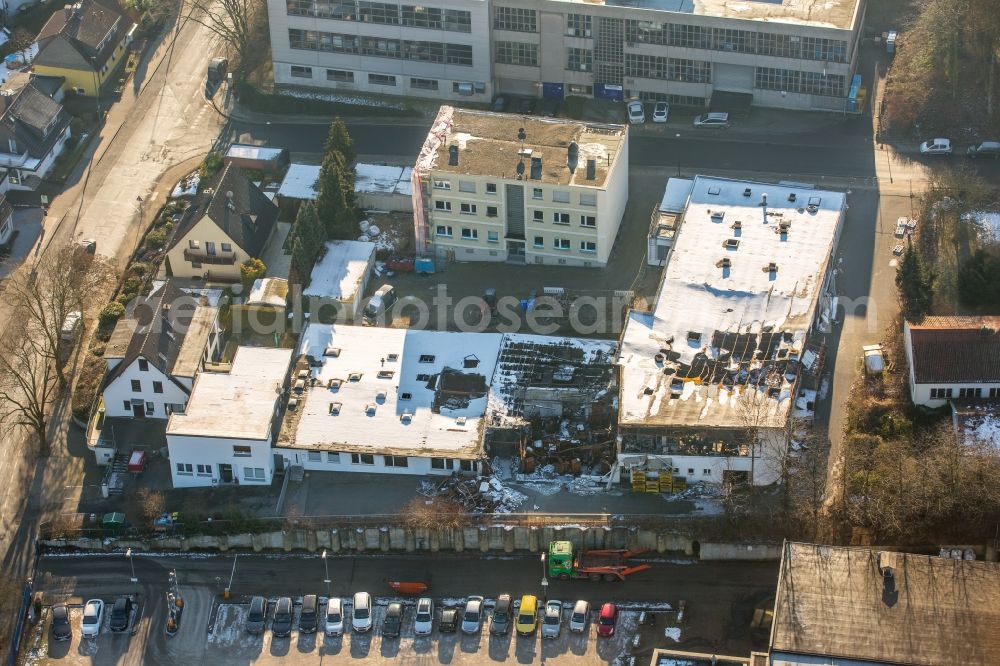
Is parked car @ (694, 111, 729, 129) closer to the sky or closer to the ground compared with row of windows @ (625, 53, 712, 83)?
closer to the ground

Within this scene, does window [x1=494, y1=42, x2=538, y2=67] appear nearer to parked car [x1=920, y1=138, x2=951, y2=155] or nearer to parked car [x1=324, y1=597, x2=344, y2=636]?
parked car [x1=920, y1=138, x2=951, y2=155]

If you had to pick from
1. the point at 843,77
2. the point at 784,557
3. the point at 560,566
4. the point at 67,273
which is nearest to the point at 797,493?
the point at 784,557

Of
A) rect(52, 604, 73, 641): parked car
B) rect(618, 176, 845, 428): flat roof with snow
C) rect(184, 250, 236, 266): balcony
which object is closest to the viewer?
rect(52, 604, 73, 641): parked car

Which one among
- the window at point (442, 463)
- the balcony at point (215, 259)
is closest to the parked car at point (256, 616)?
the window at point (442, 463)

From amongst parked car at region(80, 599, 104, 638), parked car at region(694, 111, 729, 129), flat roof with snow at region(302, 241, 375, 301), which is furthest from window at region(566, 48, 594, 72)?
parked car at region(80, 599, 104, 638)

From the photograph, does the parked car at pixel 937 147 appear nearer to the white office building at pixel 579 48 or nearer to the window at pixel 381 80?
the white office building at pixel 579 48

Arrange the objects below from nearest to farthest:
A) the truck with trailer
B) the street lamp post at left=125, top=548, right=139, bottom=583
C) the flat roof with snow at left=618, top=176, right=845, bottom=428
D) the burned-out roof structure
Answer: the burned-out roof structure < the truck with trailer < the street lamp post at left=125, top=548, right=139, bottom=583 < the flat roof with snow at left=618, top=176, right=845, bottom=428
